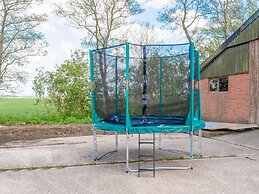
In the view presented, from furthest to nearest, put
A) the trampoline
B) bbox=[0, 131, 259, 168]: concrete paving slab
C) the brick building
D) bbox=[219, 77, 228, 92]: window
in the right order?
bbox=[219, 77, 228, 92]: window, the brick building, the trampoline, bbox=[0, 131, 259, 168]: concrete paving slab

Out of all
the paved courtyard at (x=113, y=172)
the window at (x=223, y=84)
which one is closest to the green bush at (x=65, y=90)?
the paved courtyard at (x=113, y=172)

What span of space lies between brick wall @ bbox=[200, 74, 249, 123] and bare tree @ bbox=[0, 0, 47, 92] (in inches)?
286

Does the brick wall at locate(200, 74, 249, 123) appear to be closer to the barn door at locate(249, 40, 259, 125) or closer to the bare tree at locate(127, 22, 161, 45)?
the barn door at locate(249, 40, 259, 125)

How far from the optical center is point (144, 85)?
4574mm

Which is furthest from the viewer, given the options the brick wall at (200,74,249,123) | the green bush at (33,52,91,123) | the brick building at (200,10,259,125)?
the green bush at (33,52,91,123)

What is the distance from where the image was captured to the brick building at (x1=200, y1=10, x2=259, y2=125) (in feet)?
28.4

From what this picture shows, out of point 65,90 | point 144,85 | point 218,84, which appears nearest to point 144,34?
point 218,84

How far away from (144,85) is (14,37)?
7058mm

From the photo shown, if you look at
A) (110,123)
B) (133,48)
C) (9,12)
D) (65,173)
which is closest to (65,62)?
(9,12)

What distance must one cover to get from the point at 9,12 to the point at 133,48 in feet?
22.8

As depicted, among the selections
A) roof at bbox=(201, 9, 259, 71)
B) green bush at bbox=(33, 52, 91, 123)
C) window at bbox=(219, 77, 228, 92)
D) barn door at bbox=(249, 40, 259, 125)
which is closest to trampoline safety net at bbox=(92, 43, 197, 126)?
barn door at bbox=(249, 40, 259, 125)

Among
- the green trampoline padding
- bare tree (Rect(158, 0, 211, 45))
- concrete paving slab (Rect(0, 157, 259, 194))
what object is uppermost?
bare tree (Rect(158, 0, 211, 45))

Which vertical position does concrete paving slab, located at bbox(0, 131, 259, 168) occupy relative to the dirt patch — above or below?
below

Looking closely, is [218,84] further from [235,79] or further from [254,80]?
[254,80]
